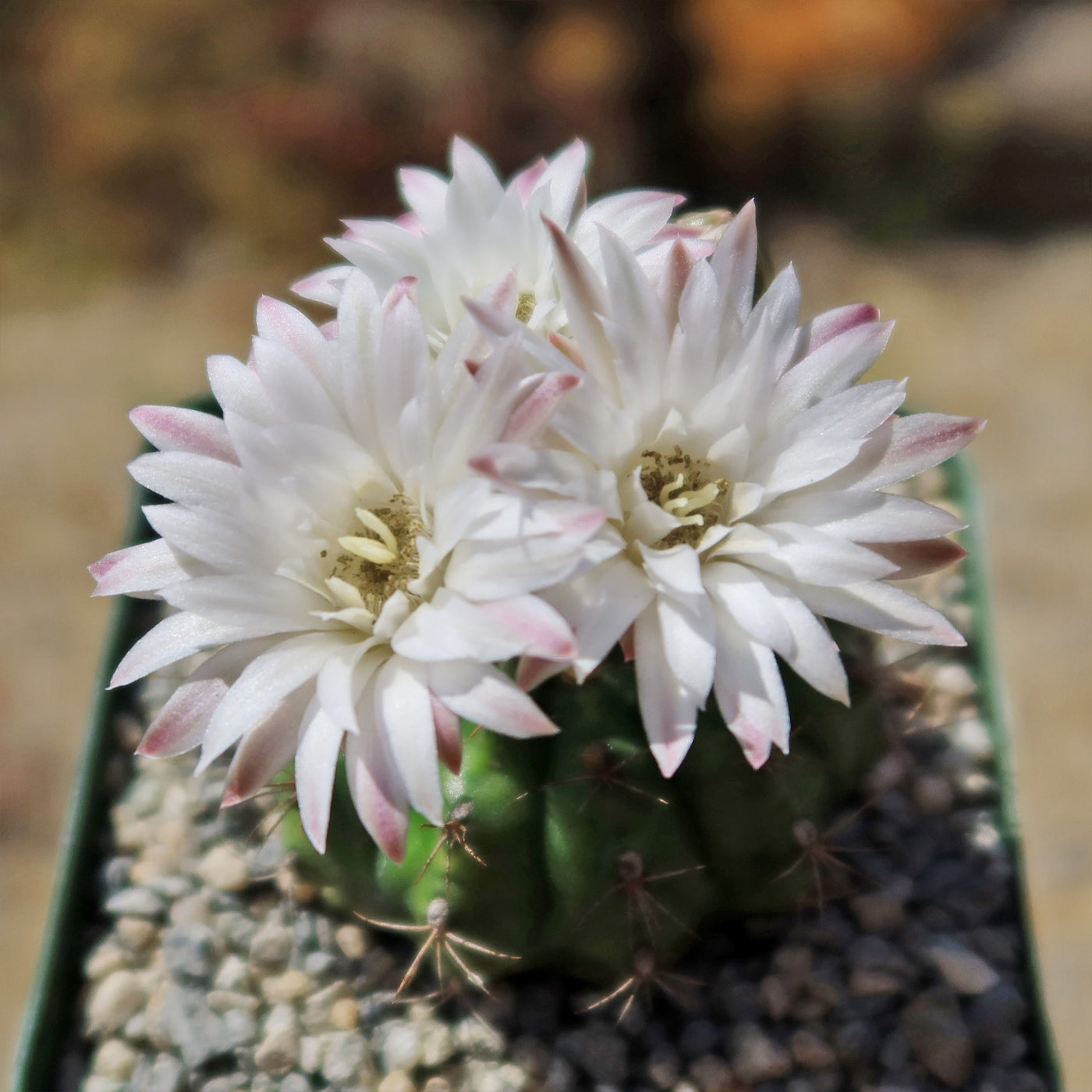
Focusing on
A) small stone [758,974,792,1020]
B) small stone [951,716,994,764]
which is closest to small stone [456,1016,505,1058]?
small stone [758,974,792,1020]

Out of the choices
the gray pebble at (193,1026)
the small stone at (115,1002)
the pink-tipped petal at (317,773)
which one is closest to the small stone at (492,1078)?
the gray pebble at (193,1026)

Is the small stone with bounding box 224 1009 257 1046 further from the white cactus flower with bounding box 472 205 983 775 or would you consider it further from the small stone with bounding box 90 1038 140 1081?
the white cactus flower with bounding box 472 205 983 775

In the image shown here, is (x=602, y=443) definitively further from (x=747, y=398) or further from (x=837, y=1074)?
(x=837, y=1074)

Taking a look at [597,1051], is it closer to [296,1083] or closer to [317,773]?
[296,1083]

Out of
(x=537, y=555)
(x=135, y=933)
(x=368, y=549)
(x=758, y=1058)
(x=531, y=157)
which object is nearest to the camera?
(x=537, y=555)

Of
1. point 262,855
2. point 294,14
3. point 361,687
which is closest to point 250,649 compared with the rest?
point 361,687

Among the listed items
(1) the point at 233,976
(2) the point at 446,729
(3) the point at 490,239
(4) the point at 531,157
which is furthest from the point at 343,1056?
(4) the point at 531,157
